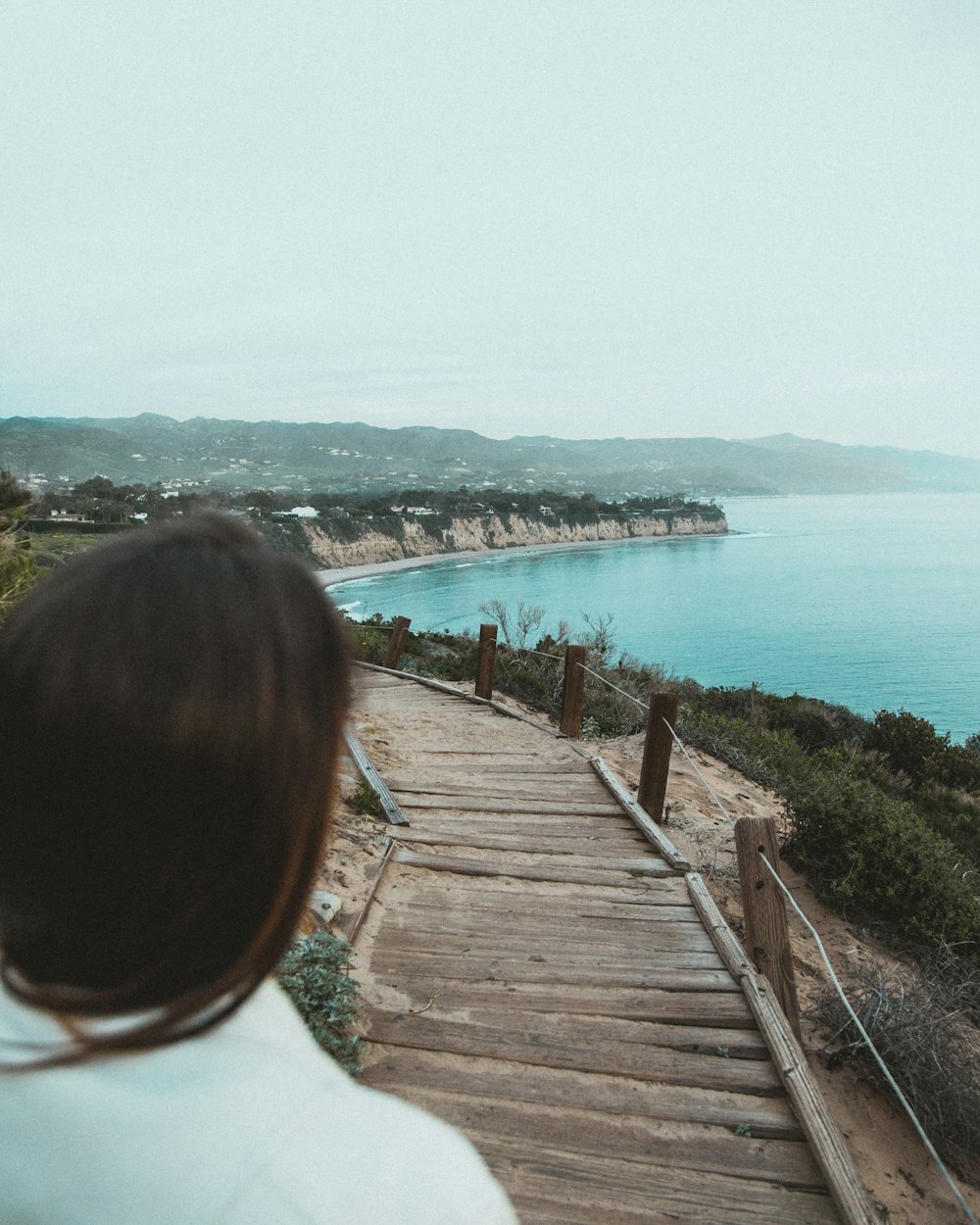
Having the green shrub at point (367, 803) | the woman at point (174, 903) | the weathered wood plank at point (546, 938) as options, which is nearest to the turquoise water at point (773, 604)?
the green shrub at point (367, 803)

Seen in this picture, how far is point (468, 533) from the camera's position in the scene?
86375mm

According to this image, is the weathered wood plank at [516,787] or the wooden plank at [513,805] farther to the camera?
the weathered wood plank at [516,787]

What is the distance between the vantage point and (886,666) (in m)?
34.2

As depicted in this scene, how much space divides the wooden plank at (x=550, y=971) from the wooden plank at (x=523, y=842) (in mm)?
1288

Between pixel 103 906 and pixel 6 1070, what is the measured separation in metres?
0.13

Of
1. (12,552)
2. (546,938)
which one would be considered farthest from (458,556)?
(546,938)

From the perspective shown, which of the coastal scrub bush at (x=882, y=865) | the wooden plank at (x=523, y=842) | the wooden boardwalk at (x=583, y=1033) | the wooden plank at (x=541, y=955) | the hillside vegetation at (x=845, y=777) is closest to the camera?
the wooden boardwalk at (x=583, y=1033)

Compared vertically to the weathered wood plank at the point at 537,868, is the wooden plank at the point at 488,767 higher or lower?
lower

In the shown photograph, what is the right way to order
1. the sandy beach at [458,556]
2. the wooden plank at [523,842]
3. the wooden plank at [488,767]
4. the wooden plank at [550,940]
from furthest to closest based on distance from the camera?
the sandy beach at [458,556] < the wooden plank at [488,767] < the wooden plank at [523,842] < the wooden plank at [550,940]

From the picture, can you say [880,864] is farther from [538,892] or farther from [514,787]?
[538,892]

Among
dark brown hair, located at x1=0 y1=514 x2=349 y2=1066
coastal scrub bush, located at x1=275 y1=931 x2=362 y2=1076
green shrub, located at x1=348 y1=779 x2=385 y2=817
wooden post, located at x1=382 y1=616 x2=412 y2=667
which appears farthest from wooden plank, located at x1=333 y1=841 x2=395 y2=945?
wooden post, located at x1=382 y1=616 x2=412 y2=667

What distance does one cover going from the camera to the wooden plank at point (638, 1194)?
2391 millimetres

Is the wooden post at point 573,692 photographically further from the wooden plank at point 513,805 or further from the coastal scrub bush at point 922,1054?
the coastal scrub bush at point 922,1054

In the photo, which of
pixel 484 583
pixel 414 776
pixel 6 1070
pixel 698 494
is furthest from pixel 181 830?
pixel 698 494
